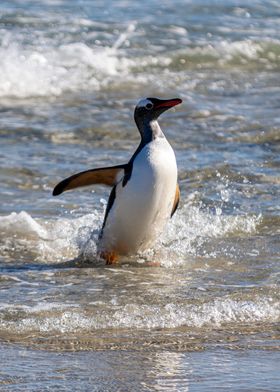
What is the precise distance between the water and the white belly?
0.14 metres

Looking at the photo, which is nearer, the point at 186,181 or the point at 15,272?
the point at 15,272

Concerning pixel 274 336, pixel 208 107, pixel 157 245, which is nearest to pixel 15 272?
pixel 157 245

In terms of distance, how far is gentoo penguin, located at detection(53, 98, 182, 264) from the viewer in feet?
23.8

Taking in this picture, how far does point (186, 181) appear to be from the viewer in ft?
30.8

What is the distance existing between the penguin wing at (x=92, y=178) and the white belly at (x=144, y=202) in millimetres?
89

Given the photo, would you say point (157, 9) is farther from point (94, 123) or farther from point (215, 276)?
point (215, 276)

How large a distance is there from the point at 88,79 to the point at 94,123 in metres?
2.42

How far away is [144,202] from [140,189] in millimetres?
91

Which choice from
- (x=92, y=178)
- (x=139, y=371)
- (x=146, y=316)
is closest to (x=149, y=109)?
(x=92, y=178)

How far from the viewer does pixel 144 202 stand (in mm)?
7324

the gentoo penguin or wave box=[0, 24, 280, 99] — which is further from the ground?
A: the gentoo penguin

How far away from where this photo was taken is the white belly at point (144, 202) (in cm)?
725

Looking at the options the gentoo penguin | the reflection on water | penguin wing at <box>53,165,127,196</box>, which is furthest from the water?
penguin wing at <box>53,165,127,196</box>

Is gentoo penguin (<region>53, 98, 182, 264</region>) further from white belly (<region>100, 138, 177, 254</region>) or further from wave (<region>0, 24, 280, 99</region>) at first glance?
wave (<region>0, 24, 280, 99</region>)
